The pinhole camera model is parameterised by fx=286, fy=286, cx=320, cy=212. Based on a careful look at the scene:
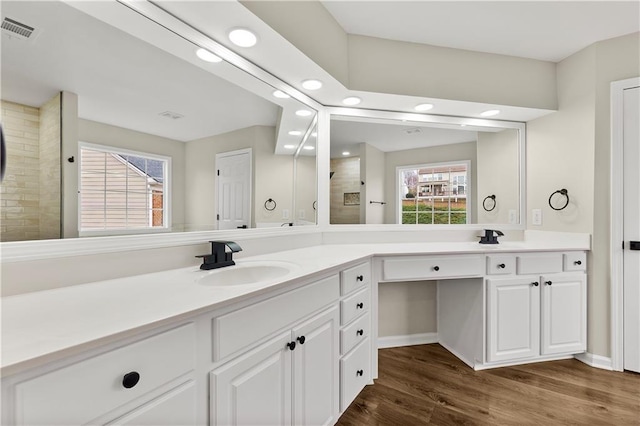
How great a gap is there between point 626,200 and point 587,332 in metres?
1.03

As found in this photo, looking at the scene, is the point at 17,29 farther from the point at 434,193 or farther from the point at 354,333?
the point at 434,193

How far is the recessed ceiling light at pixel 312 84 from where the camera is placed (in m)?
1.88

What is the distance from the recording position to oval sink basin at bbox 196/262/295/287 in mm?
1368

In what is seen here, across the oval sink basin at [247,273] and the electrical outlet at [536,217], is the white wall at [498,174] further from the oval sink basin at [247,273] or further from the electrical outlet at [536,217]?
the oval sink basin at [247,273]

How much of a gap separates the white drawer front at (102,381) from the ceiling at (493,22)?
1.95m

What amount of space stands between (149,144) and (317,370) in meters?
1.30

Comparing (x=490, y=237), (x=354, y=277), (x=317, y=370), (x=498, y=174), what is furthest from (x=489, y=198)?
(x=317, y=370)

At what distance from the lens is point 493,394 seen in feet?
6.04

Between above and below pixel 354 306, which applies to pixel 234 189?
above

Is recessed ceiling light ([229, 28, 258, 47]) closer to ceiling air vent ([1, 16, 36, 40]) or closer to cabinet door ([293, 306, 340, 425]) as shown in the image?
ceiling air vent ([1, 16, 36, 40])

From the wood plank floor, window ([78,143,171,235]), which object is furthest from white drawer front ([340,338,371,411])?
window ([78,143,171,235])

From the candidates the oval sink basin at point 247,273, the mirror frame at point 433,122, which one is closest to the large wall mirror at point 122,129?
the oval sink basin at point 247,273

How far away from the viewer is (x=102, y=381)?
0.65 m

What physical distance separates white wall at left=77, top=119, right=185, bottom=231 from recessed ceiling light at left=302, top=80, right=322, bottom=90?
3.04 ft
